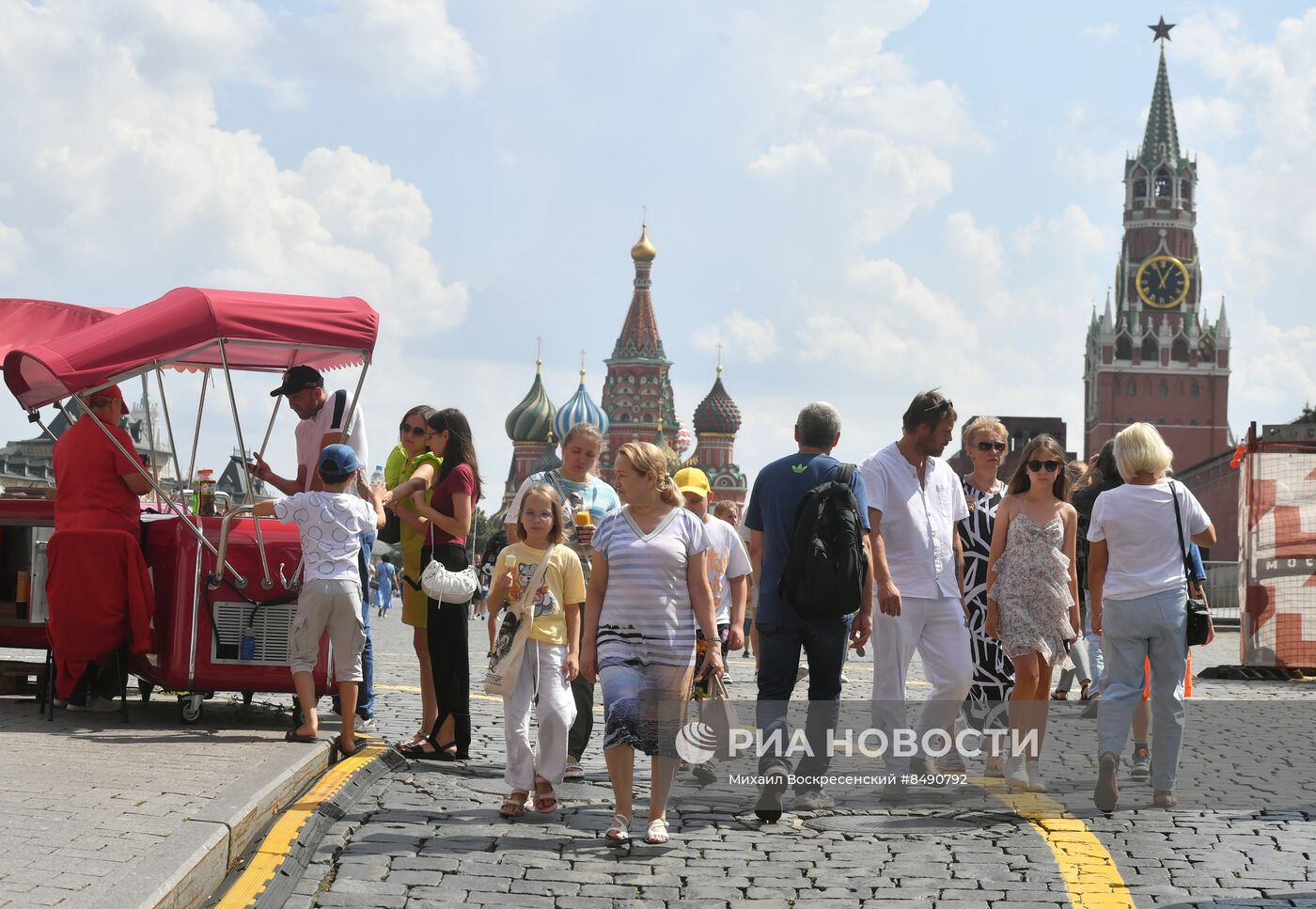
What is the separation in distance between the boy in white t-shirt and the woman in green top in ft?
1.09

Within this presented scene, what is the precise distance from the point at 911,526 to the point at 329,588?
2.86 meters

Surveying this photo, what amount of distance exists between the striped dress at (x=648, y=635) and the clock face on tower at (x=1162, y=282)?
135m

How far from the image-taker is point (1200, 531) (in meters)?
8.47

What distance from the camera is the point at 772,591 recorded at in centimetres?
787

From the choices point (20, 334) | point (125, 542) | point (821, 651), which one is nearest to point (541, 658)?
point (821, 651)

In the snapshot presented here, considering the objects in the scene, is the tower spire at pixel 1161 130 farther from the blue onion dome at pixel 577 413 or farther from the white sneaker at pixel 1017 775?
the white sneaker at pixel 1017 775

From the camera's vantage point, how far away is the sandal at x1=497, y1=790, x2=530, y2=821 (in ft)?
24.6

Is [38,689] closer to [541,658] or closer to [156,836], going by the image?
[541,658]

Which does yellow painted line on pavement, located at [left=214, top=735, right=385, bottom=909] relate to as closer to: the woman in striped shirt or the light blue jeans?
the woman in striped shirt

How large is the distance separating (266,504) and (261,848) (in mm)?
2862

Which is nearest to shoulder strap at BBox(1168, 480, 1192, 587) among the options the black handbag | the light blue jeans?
the black handbag

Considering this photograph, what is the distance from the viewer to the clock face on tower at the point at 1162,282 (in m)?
136

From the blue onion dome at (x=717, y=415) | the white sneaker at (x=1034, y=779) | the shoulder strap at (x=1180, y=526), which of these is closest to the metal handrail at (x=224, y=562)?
the white sneaker at (x=1034, y=779)

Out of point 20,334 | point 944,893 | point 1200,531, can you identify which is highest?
point 20,334
